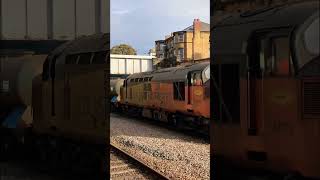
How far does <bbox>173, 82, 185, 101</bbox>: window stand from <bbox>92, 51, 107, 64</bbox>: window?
36.1ft

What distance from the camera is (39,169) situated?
2.73 m

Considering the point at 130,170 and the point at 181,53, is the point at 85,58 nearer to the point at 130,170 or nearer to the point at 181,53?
the point at 181,53

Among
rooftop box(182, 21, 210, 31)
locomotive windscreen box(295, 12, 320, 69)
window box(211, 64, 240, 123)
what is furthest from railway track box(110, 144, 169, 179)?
locomotive windscreen box(295, 12, 320, 69)

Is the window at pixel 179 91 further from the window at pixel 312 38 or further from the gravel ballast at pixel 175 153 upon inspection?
the window at pixel 312 38

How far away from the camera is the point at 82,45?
8.46 ft

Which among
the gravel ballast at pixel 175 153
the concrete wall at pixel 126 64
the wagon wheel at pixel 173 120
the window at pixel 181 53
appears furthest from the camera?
the wagon wheel at pixel 173 120

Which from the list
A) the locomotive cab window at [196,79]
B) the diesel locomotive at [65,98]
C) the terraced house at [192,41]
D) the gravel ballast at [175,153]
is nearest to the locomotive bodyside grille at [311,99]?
the terraced house at [192,41]

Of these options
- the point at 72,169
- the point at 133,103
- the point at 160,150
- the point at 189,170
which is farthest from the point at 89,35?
the point at 133,103

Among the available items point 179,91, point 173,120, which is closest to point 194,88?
point 179,91

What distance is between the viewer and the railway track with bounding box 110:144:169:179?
5742 mm

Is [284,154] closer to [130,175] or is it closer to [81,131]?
[81,131]

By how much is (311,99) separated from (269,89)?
20 centimetres

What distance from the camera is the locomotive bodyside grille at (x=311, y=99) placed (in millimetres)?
1853

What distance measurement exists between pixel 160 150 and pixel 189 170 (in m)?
2.87
